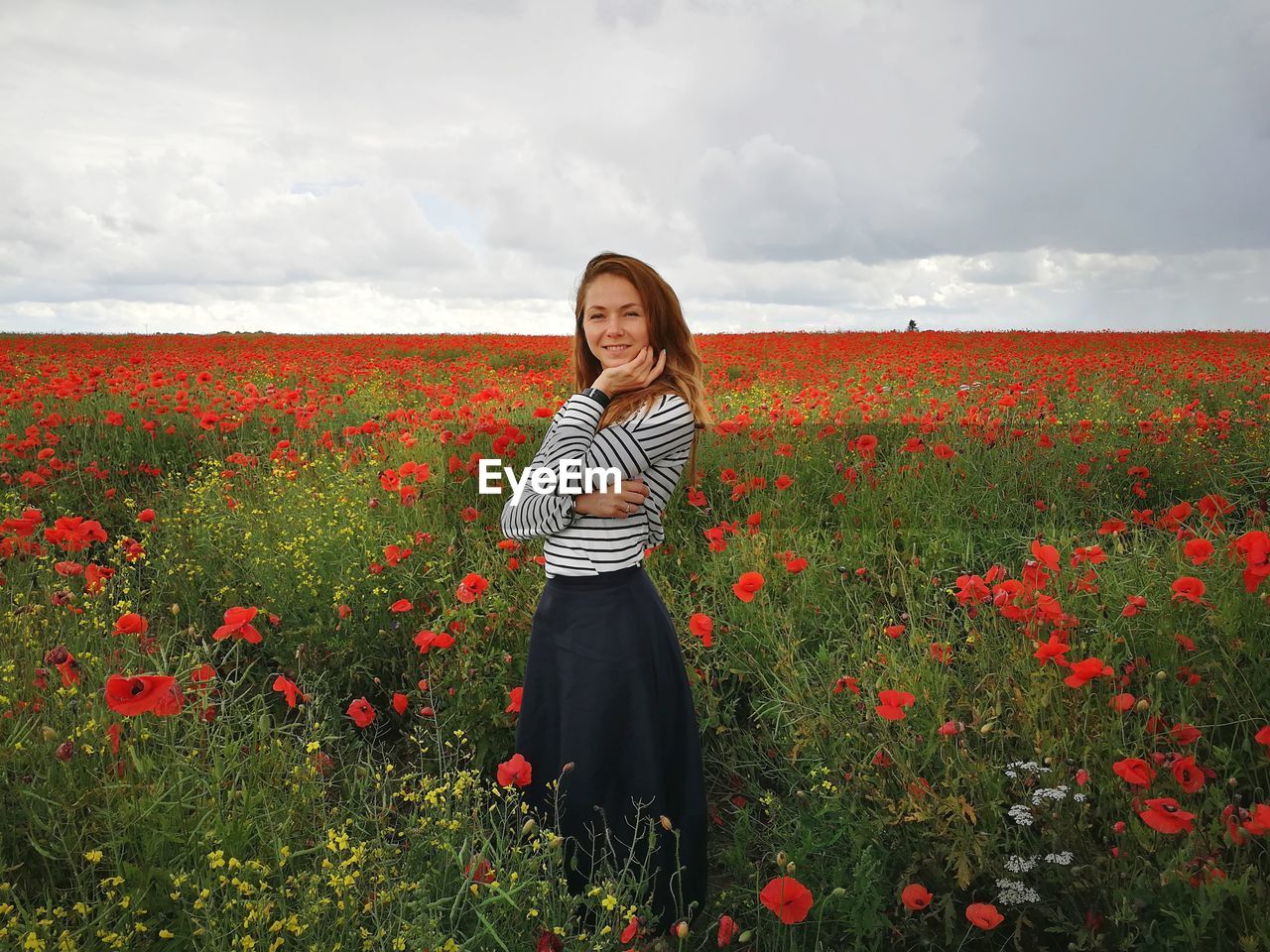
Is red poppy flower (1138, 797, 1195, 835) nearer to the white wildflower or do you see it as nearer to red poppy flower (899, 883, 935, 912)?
the white wildflower

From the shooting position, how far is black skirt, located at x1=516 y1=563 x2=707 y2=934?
2172 mm

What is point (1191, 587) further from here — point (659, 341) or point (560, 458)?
point (560, 458)

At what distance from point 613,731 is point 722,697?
120 cm

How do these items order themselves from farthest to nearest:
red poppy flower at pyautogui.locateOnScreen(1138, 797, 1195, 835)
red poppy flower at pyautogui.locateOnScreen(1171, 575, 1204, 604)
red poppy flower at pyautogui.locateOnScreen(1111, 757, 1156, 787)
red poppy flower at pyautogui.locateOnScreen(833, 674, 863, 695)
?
red poppy flower at pyautogui.locateOnScreen(833, 674, 863, 695) < red poppy flower at pyautogui.locateOnScreen(1171, 575, 1204, 604) < red poppy flower at pyautogui.locateOnScreen(1111, 757, 1156, 787) < red poppy flower at pyautogui.locateOnScreen(1138, 797, 1195, 835)

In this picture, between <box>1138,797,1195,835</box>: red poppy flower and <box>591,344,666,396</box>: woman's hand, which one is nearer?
<box>1138,797,1195,835</box>: red poppy flower

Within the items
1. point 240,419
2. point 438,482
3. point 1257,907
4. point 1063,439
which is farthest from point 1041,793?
point 240,419

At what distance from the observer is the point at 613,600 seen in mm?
2164

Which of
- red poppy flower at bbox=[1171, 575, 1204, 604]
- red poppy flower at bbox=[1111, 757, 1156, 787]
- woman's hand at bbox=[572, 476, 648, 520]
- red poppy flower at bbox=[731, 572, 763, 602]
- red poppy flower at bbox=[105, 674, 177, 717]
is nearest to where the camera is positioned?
red poppy flower at bbox=[105, 674, 177, 717]

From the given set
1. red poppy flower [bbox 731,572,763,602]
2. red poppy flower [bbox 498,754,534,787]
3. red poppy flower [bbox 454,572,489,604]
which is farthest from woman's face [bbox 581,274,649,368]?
red poppy flower [bbox 498,754,534,787]

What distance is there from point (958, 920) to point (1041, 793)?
0.53 meters

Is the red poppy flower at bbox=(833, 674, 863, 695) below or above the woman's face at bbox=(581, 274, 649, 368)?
below

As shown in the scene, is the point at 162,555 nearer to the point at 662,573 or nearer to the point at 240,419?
the point at 240,419

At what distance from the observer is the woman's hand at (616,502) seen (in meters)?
2.04

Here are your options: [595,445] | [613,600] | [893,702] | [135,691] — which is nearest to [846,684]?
[893,702]
